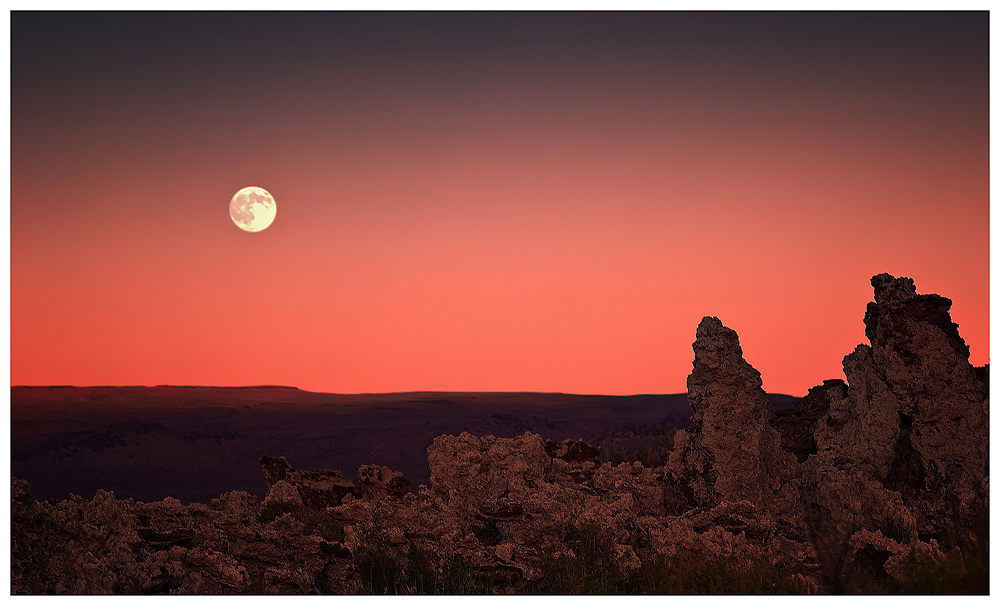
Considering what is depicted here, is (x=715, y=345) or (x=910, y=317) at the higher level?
(x=910, y=317)

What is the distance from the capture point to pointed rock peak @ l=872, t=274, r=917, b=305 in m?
11.1

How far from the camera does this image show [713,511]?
10672mm

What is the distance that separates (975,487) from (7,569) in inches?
450

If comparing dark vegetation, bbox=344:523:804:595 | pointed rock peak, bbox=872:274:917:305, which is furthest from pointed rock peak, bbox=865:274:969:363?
dark vegetation, bbox=344:523:804:595

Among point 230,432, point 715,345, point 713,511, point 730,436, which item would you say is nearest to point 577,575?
point 713,511

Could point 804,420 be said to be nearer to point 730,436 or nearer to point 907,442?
point 907,442

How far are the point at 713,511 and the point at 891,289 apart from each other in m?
3.87

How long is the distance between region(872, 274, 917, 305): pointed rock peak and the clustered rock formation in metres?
0.02

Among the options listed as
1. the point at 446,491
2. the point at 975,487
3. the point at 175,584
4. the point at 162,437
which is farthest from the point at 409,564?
the point at 162,437

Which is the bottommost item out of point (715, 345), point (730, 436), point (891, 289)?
point (730, 436)

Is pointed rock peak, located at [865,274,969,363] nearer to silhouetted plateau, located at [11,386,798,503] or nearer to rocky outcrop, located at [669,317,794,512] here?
rocky outcrop, located at [669,317,794,512]

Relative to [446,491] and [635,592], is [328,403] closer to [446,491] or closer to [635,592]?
[446,491]

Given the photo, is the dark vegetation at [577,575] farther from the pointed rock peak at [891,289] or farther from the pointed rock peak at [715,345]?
the pointed rock peak at [891,289]

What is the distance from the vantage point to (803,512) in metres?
11.2
